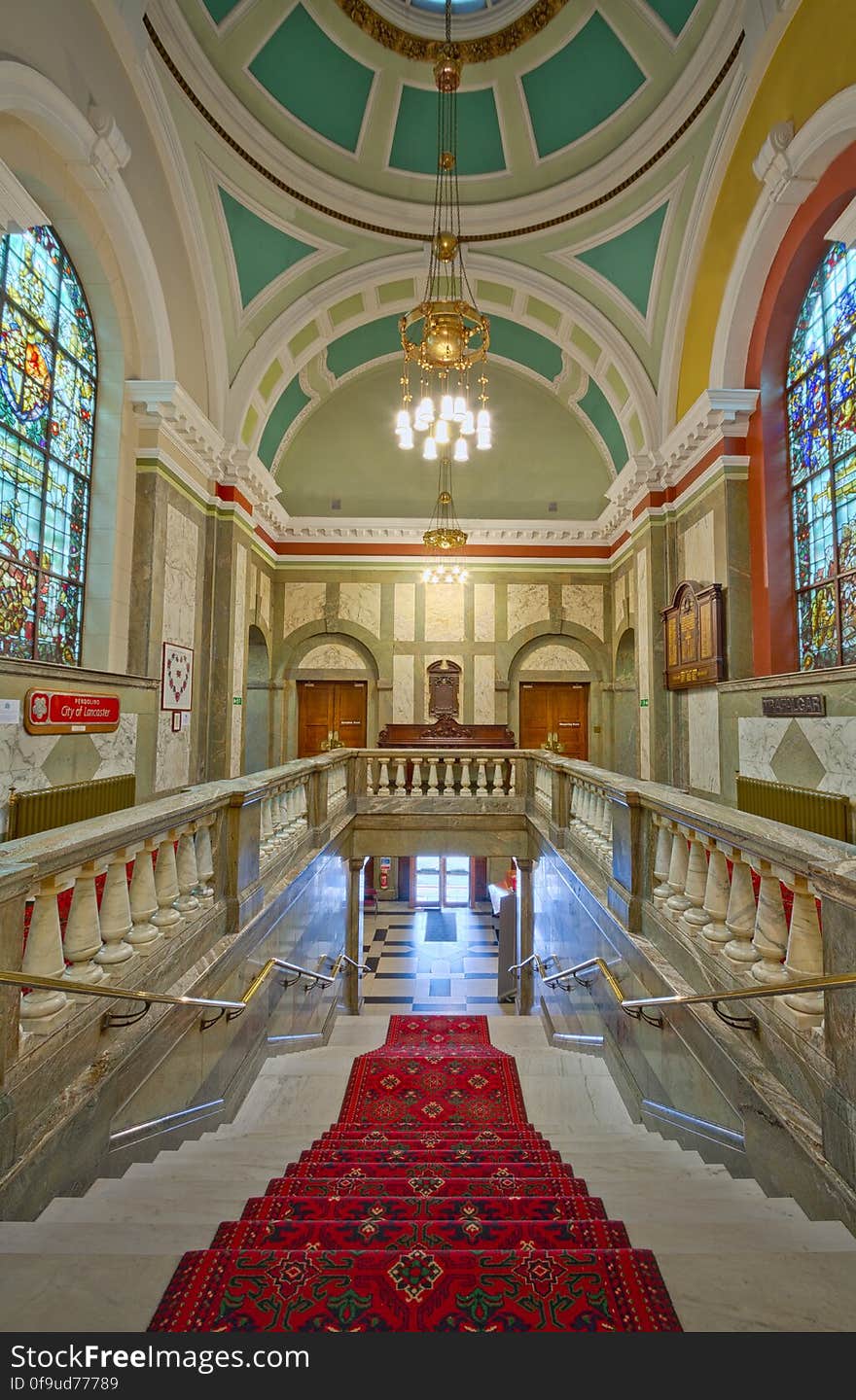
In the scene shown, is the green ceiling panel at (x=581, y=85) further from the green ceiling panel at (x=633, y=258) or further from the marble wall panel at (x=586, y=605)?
the marble wall panel at (x=586, y=605)

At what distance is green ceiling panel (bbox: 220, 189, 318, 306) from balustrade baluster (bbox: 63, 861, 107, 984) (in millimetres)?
8556

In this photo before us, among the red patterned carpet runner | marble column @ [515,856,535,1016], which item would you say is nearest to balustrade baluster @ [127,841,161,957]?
the red patterned carpet runner

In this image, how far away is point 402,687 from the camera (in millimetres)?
12836

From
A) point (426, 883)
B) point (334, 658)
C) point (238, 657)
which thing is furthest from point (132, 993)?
point (426, 883)

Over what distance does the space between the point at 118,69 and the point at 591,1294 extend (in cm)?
895

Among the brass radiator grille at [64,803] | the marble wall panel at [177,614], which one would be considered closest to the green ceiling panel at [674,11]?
the marble wall panel at [177,614]

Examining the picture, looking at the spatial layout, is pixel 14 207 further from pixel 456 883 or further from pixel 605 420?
pixel 456 883

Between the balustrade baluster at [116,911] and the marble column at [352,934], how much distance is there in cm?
582

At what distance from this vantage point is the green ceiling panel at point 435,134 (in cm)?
742

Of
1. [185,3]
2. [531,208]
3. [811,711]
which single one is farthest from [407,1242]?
[531,208]

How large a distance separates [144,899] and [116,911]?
236 millimetres

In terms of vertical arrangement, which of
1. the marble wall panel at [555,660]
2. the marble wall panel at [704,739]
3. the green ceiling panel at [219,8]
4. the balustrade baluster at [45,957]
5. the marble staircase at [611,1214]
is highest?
the green ceiling panel at [219,8]

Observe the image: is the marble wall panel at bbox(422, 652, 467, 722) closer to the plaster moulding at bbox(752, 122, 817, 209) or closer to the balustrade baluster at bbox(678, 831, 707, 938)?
the plaster moulding at bbox(752, 122, 817, 209)

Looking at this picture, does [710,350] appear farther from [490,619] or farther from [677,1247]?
[677,1247]
